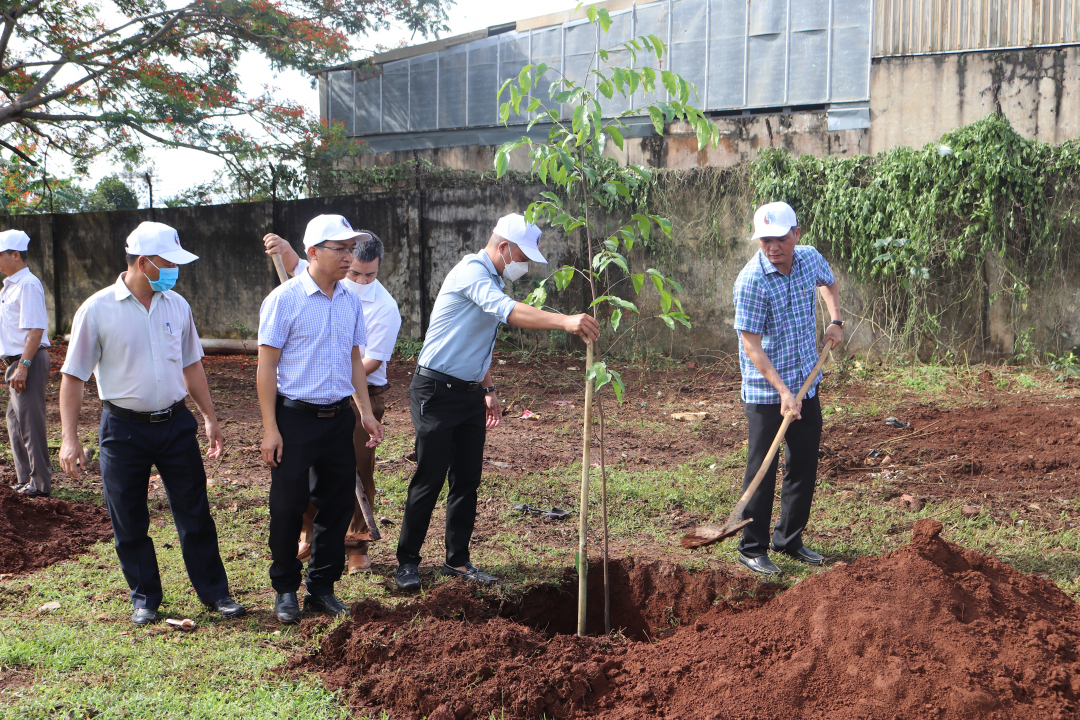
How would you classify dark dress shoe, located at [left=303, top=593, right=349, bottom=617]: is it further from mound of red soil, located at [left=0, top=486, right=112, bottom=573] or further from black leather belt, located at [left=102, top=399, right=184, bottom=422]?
mound of red soil, located at [left=0, top=486, right=112, bottom=573]

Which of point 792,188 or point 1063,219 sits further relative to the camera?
point 792,188

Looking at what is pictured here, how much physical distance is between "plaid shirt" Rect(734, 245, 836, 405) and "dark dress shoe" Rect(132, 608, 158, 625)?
3034mm

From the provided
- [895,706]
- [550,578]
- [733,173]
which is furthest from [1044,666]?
[733,173]

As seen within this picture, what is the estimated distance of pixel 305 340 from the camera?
354cm

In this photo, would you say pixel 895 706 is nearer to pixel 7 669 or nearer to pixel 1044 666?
pixel 1044 666

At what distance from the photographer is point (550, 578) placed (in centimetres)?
414

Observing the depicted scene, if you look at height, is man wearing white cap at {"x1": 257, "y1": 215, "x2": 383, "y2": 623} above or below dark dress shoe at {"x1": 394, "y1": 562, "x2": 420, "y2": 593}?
above

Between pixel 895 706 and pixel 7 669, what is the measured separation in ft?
10.8

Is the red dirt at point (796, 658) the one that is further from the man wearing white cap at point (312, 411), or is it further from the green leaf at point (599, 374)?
the green leaf at point (599, 374)

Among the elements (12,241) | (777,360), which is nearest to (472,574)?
(777,360)

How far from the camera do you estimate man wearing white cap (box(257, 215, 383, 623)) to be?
349 centimetres

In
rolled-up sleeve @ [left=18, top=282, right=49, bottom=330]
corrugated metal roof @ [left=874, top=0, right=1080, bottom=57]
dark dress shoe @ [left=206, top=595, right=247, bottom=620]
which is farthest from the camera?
Answer: corrugated metal roof @ [left=874, top=0, right=1080, bottom=57]

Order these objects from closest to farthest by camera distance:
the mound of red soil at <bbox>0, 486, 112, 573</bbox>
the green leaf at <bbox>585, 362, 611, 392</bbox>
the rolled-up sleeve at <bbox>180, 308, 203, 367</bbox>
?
the green leaf at <bbox>585, 362, 611, 392</bbox> → the rolled-up sleeve at <bbox>180, 308, 203, 367</bbox> → the mound of red soil at <bbox>0, 486, 112, 573</bbox>

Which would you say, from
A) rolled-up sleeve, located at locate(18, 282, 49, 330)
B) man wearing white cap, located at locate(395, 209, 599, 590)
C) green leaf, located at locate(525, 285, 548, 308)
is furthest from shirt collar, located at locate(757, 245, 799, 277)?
rolled-up sleeve, located at locate(18, 282, 49, 330)
